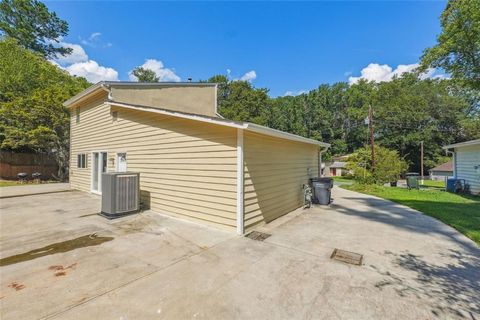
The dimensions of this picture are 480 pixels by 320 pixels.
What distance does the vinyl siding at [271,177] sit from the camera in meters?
5.09

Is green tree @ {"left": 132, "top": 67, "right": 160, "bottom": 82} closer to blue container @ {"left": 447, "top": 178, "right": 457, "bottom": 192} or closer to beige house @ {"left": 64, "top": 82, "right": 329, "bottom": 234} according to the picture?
beige house @ {"left": 64, "top": 82, "right": 329, "bottom": 234}

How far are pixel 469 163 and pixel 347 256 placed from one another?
13.9 m

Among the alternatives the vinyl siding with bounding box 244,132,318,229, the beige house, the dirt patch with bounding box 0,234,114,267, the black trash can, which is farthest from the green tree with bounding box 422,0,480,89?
the dirt patch with bounding box 0,234,114,267

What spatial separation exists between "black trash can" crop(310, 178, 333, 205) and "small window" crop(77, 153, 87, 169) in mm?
10050

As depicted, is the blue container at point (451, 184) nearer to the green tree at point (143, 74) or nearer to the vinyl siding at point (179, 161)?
the vinyl siding at point (179, 161)

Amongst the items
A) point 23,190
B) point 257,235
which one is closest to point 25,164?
point 23,190

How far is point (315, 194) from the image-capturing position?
8.36 meters

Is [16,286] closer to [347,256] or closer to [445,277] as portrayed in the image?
[347,256]

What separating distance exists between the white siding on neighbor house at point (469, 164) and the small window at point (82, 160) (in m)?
19.4

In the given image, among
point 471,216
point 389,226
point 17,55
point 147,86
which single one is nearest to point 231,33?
point 147,86

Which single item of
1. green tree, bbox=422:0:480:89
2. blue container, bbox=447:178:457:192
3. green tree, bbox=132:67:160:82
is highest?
green tree, bbox=132:67:160:82

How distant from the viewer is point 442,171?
31.0m

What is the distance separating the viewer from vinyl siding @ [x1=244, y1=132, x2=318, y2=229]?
509 cm

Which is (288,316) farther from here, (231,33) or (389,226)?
(231,33)
